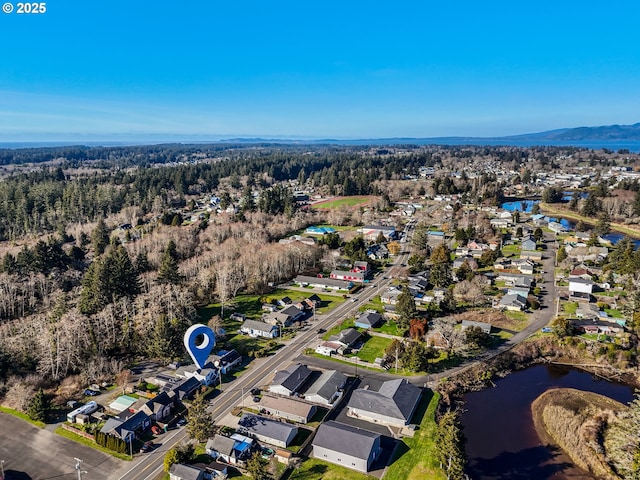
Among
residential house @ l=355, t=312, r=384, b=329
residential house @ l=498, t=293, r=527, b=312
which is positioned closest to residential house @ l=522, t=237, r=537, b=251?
residential house @ l=498, t=293, r=527, b=312

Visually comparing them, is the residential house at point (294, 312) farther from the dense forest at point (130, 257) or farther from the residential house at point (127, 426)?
the residential house at point (127, 426)

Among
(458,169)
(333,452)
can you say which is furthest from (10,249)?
(458,169)

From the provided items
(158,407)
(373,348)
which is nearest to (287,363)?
(373,348)

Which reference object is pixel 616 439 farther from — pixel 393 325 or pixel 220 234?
pixel 220 234

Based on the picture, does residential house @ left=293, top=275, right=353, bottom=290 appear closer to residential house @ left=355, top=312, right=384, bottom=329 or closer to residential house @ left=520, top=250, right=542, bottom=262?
residential house @ left=355, top=312, right=384, bottom=329

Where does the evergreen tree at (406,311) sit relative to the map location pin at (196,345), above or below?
below

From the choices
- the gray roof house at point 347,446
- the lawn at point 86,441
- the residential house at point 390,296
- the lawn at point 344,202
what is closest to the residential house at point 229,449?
the gray roof house at point 347,446
